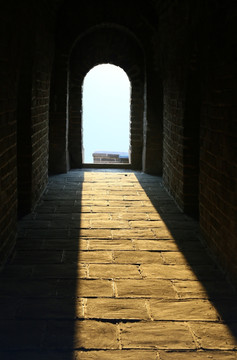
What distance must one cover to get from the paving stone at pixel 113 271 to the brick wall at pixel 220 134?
77 centimetres

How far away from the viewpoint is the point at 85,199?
6.64m

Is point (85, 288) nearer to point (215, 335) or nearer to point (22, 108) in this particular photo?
point (215, 335)

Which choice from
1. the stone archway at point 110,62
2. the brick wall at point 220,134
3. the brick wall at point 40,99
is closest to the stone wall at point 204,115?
the brick wall at point 220,134

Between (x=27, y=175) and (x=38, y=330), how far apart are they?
3133 mm

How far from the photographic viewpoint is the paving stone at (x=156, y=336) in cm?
285

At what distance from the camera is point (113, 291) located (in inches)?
142

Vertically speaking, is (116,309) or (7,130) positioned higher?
(7,130)

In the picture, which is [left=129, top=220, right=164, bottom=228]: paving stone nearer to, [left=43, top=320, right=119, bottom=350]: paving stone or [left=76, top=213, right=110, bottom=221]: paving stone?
[left=76, top=213, right=110, bottom=221]: paving stone

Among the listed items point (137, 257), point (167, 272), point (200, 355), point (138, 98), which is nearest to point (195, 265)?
point (167, 272)

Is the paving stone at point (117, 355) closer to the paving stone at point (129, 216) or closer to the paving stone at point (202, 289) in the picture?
the paving stone at point (202, 289)

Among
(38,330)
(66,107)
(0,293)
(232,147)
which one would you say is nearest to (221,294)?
(232,147)

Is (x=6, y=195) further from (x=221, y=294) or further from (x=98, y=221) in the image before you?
(x=221, y=294)

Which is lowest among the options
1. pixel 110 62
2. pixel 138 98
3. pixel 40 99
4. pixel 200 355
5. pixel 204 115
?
pixel 200 355

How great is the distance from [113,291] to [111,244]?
1.13 metres
